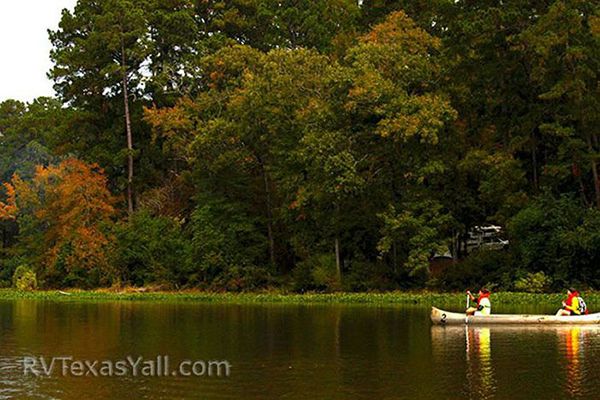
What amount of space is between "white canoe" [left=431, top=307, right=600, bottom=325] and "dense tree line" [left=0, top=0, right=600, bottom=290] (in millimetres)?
14256

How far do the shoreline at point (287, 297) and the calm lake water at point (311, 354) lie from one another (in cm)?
571

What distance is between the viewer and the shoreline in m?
46.1

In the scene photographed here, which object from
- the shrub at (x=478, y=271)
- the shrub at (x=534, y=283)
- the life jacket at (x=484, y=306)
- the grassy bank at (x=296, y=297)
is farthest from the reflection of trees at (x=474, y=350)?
the shrub at (x=478, y=271)

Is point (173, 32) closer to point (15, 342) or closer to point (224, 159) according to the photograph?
point (224, 159)

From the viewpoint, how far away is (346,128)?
5344cm

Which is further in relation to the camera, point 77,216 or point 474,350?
point 77,216

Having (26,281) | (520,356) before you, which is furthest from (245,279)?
(520,356)

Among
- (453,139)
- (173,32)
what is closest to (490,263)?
(453,139)

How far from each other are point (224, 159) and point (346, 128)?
1079 cm

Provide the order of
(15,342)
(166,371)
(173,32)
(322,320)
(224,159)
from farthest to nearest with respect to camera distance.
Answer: (173,32) → (224,159) → (322,320) → (15,342) → (166,371)

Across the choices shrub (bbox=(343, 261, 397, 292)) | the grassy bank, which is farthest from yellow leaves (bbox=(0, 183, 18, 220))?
shrub (bbox=(343, 261, 397, 292))

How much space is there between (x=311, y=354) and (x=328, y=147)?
27.4 metres

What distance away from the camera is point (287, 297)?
53.2 meters

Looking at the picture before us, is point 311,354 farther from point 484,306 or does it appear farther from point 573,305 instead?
point 573,305
